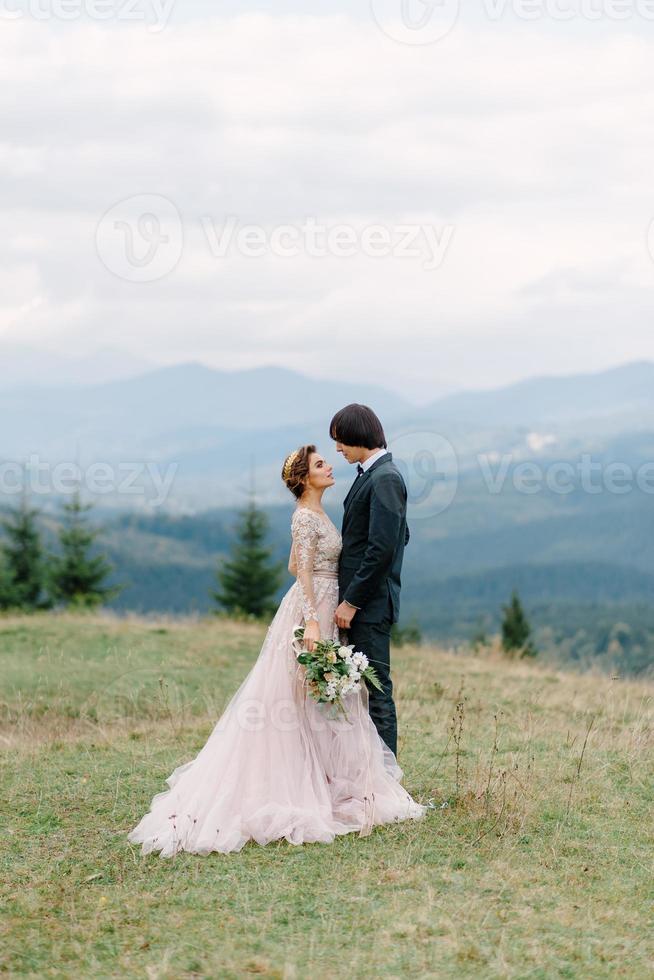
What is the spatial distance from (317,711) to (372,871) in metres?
1.47

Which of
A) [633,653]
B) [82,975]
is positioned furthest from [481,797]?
[633,653]

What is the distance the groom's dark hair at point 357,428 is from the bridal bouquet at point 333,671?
154 cm

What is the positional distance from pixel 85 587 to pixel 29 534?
148 inches

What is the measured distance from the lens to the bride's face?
7.82 m

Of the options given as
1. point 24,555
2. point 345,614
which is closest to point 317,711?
point 345,614

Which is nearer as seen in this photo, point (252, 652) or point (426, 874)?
point (426, 874)

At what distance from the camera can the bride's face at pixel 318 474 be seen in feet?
25.6

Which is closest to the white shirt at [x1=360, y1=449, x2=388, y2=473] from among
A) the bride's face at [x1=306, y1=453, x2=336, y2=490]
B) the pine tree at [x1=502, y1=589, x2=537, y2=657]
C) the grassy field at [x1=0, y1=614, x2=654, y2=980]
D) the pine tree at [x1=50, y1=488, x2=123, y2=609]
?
the bride's face at [x1=306, y1=453, x2=336, y2=490]

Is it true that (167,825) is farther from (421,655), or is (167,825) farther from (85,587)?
(85,587)

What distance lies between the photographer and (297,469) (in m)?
7.84

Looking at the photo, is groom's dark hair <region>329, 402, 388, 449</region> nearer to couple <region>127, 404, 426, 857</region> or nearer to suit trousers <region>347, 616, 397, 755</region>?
couple <region>127, 404, 426, 857</region>

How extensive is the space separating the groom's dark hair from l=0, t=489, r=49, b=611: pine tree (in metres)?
37.7

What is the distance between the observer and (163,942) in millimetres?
5840

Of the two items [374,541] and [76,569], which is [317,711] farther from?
[76,569]
